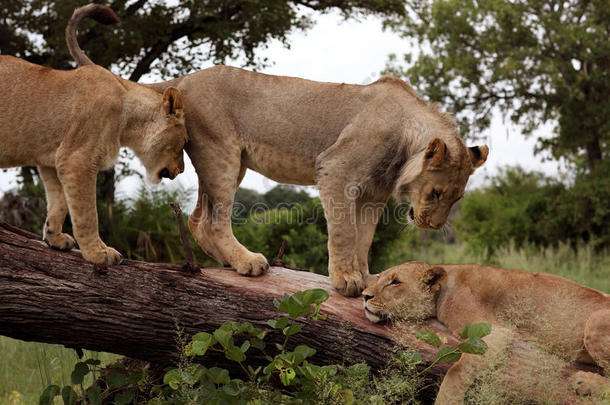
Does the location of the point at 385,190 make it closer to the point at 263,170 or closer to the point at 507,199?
the point at 263,170

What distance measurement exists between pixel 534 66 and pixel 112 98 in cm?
1595

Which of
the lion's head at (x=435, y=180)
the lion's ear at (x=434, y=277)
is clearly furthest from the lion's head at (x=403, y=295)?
the lion's head at (x=435, y=180)

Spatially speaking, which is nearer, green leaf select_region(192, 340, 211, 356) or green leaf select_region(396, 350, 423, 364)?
green leaf select_region(192, 340, 211, 356)

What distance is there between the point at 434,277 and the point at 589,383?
1096mm

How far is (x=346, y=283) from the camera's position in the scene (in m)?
4.52

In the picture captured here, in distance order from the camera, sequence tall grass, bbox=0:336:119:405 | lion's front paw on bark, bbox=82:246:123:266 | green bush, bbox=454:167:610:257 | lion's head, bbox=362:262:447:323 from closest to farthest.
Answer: lion's front paw on bark, bbox=82:246:123:266 → lion's head, bbox=362:262:447:323 → tall grass, bbox=0:336:119:405 → green bush, bbox=454:167:610:257

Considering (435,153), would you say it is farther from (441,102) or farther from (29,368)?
(441,102)

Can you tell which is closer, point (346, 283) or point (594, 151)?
point (346, 283)

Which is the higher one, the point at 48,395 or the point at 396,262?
the point at 396,262

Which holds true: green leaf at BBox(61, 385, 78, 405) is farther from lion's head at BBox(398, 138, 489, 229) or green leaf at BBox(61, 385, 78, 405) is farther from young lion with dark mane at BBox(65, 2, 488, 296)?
lion's head at BBox(398, 138, 489, 229)

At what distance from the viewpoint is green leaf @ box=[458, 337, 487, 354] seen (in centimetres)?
360

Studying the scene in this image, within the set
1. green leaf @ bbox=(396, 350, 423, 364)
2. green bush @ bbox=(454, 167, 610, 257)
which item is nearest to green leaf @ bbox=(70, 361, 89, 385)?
green leaf @ bbox=(396, 350, 423, 364)

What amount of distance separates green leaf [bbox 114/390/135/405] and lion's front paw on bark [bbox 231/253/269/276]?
1063 mm

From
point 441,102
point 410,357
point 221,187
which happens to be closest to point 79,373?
point 221,187
